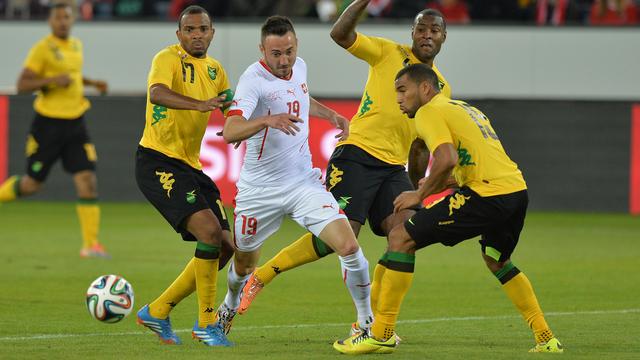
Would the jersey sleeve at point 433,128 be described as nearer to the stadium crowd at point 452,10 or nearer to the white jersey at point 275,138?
the white jersey at point 275,138

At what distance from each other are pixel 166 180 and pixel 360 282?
1575mm

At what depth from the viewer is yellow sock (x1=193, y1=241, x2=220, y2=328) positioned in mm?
8695

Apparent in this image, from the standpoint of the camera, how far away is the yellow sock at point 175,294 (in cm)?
885

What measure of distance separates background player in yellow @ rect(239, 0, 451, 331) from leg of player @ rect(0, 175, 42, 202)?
586 centimetres

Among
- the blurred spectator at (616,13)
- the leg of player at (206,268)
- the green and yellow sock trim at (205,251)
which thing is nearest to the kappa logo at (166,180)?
the leg of player at (206,268)

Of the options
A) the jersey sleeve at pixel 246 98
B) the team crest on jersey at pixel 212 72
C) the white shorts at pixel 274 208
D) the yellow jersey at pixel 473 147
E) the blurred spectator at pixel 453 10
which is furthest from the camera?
the blurred spectator at pixel 453 10

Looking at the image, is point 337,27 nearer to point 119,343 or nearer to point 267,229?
point 267,229

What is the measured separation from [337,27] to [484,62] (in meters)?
13.2

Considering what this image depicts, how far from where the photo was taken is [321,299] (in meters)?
11.3

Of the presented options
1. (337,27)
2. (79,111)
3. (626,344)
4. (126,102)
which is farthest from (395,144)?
(126,102)

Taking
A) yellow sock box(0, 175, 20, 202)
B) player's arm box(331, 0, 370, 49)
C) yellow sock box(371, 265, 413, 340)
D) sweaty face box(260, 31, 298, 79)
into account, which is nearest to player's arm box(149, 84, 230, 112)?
sweaty face box(260, 31, 298, 79)

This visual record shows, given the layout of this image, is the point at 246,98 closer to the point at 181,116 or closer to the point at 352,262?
the point at 181,116

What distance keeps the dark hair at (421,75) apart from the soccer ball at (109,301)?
2.45 metres

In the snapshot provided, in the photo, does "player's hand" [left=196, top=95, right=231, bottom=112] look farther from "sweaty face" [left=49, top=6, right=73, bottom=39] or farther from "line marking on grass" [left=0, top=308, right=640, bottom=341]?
"sweaty face" [left=49, top=6, right=73, bottom=39]
